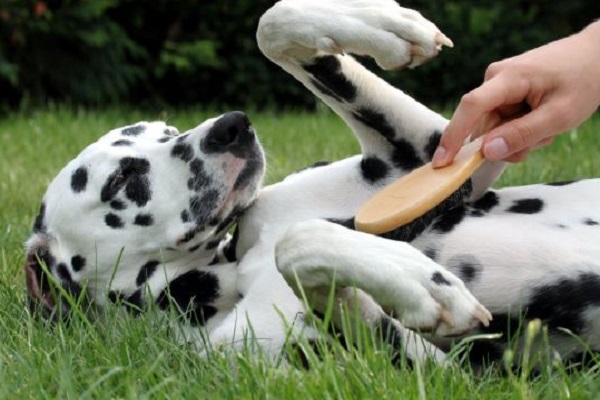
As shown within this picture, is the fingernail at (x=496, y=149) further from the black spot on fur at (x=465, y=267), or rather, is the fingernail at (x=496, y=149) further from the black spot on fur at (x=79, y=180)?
the black spot on fur at (x=79, y=180)

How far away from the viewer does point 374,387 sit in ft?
6.89

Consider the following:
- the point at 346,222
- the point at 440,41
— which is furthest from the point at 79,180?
the point at 440,41

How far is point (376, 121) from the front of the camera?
3.04 m

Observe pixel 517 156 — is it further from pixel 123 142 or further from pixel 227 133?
pixel 123 142

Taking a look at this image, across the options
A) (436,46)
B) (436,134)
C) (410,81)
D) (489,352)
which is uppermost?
(436,46)

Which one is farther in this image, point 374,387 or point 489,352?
point 489,352

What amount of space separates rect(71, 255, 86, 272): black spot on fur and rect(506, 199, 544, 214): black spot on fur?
123cm

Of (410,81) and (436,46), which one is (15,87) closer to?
(410,81)

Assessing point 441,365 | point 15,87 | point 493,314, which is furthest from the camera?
point 15,87

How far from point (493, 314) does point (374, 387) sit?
0.69m

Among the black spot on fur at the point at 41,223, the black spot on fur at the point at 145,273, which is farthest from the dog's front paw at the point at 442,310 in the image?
the black spot on fur at the point at 41,223

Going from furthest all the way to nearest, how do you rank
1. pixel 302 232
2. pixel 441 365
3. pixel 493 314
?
pixel 493 314, pixel 302 232, pixel 441 365

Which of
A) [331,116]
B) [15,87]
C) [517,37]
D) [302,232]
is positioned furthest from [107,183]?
[517,37]

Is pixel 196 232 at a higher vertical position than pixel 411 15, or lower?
lower
